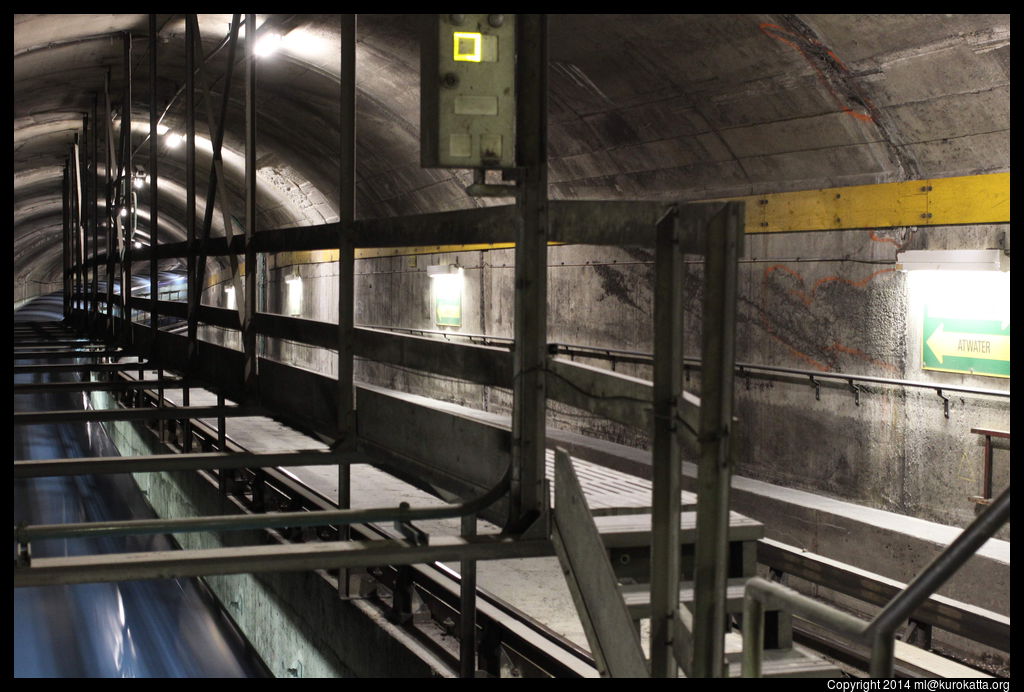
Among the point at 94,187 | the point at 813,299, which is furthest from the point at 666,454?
the point at 94,187

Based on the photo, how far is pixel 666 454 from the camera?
11.3ft

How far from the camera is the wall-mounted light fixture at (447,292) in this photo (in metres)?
16.6

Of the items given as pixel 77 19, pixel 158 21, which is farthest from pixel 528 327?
pixel 158 21

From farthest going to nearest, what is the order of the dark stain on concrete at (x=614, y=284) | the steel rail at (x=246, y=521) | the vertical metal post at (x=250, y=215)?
the dark stain on concrete at (x=614, y=284) → the vertical metal post at (x=250, y=215) → the steel rail at (x=246, y=521)

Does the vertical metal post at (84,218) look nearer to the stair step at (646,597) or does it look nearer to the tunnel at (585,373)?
the tunnel at (585,373)

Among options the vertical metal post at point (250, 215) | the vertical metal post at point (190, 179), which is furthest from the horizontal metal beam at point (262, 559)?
the vertical metal post at point (190, 179)

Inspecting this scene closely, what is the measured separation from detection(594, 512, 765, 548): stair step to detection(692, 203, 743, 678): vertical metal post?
0.58 m

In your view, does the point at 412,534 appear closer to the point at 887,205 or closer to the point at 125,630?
the point at 887,205

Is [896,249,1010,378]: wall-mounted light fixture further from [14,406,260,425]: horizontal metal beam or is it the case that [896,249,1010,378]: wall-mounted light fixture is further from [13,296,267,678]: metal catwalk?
[13,296,267,678]: metal catwalk

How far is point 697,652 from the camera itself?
320 cm

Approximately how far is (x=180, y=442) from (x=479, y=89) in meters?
12.8

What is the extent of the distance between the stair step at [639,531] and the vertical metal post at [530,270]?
38 centimetres

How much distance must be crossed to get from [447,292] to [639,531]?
13.2m

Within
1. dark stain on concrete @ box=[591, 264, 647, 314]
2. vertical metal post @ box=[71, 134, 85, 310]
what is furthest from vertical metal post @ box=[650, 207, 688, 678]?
vertical metal post @ box=[71, 134, 85, 310]
